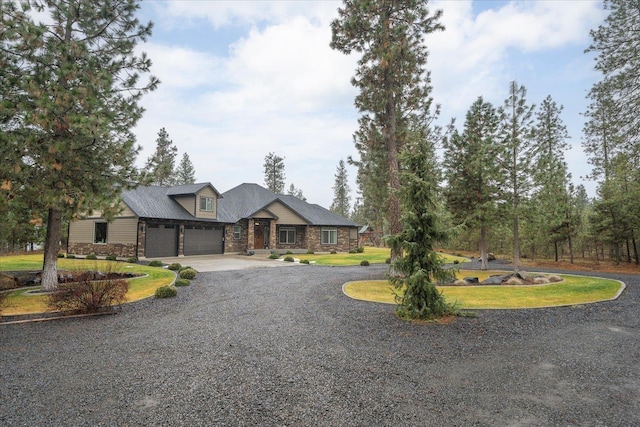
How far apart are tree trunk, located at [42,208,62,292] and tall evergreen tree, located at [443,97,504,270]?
17246 millimetres

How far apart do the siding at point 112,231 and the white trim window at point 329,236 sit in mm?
16632

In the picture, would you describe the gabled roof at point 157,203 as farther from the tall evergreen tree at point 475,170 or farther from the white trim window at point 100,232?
the tall evergreen tree at point 475,170

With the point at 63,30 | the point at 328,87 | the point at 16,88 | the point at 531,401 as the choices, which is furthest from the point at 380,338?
the point at 328,87

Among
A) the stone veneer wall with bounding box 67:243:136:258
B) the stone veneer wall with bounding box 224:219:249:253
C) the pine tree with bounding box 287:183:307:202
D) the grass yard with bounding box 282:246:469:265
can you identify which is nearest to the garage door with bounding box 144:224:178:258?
the stone veneer wall with bounding box 67:243:136:258

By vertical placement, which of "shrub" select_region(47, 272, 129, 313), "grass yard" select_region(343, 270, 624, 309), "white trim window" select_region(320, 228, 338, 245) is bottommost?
"grass yard" select_region(343, 270, 624, 309)

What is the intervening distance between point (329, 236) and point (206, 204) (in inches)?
487

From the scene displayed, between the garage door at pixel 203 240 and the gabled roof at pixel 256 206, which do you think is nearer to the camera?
the garage door at pixel 203 240

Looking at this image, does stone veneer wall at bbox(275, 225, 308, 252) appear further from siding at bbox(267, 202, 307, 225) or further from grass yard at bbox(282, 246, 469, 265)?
grass yard at bbox(282, 246, 469, 265)

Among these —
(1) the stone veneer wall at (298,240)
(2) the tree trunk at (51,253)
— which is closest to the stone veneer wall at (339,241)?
(1) the stone veneer wall at (298,240)

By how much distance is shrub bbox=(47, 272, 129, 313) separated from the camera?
8500 mm

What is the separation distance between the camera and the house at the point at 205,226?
22078mm

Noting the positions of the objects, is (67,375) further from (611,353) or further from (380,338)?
(611,353)

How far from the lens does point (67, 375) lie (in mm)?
4914

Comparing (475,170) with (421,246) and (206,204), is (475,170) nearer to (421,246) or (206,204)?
(421,246)
